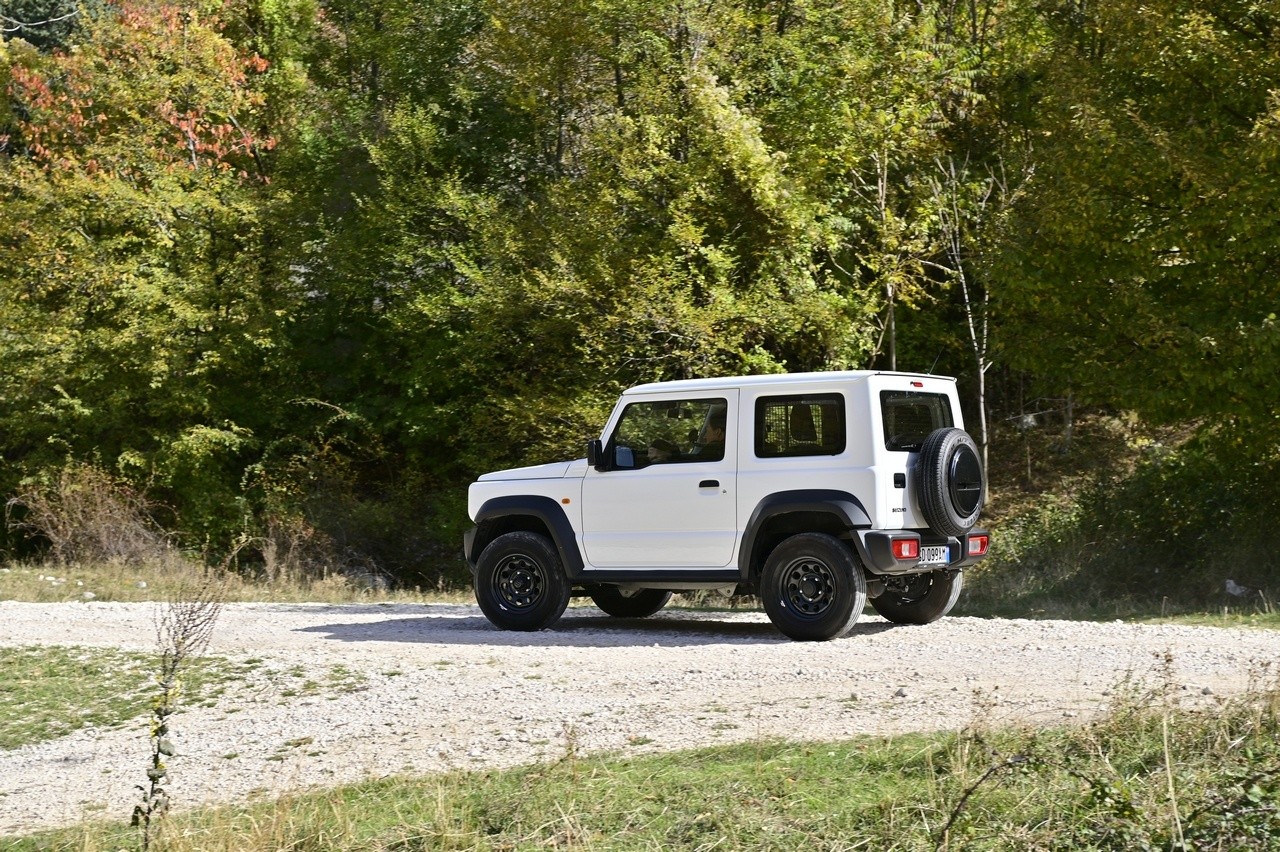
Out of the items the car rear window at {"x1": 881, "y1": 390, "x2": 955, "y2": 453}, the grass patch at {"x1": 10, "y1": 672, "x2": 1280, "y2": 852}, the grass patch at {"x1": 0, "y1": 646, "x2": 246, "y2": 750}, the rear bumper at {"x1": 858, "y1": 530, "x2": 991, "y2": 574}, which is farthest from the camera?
the car rear window at {"x1": 881, "y1": 390, "x2": 955, "y2": 453}

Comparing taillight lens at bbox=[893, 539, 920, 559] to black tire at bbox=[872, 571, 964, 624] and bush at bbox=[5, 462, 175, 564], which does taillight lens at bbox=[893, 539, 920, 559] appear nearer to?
black tire at bbox=[872, 571, 964, 624]

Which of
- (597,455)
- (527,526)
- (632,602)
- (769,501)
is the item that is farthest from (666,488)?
(632,602)

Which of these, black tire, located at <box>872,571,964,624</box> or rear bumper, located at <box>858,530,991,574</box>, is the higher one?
rear bumper, located at <box>858,530,991,574</box>

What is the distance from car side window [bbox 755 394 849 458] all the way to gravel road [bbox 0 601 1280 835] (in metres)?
1.59

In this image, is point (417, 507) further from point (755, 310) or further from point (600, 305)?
point (755, 310)

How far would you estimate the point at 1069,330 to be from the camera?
58.1ft

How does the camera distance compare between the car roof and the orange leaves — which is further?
the orange leaves

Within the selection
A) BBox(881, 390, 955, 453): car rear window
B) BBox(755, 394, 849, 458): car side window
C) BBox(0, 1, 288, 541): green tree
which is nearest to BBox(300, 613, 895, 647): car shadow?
BBox(755, 394, 849, 458): car side window

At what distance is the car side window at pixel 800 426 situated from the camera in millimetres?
11539

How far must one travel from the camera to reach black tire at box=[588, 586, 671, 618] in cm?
1443

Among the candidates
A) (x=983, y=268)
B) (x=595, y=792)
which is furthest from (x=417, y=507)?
(x=595, y=792)

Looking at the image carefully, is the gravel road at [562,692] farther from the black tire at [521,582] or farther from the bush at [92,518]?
the bush at [92,518]

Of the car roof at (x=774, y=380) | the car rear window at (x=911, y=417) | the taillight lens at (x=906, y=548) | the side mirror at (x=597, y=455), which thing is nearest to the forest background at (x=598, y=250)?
the car rear window at (x=911, y=417)

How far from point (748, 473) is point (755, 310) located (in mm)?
9709
